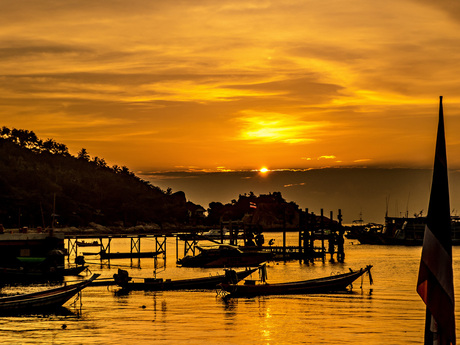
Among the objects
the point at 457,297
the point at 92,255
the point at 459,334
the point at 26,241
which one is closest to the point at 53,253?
the point at 26,241

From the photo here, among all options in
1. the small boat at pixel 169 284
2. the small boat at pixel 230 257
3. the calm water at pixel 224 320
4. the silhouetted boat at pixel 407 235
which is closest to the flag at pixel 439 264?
the calm water at pixel 224 320

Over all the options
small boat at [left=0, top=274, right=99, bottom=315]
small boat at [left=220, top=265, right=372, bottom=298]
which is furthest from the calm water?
small boat at [left=0, top=274, right=99, bottom=315]

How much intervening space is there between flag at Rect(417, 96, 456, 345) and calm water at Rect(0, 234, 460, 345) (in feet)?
97.2

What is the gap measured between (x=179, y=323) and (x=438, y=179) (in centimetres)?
3711

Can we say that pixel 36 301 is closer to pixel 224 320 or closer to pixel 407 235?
pixel 224 320

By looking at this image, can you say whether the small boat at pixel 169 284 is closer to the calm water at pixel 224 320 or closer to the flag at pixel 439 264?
the calm water at pixel 224 320

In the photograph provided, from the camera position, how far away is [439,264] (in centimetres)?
1130

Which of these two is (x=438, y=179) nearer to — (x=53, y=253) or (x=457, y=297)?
(x=457, y=297)

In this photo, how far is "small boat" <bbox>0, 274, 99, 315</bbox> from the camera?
47625mm

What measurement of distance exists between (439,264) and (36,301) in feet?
134

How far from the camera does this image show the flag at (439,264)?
11289mm

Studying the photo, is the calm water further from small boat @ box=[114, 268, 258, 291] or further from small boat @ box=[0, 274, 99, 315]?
small boat @ box=[0, 274, 99, 315]

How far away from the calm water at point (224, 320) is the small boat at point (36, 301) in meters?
0.96

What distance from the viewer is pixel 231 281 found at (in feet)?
198
